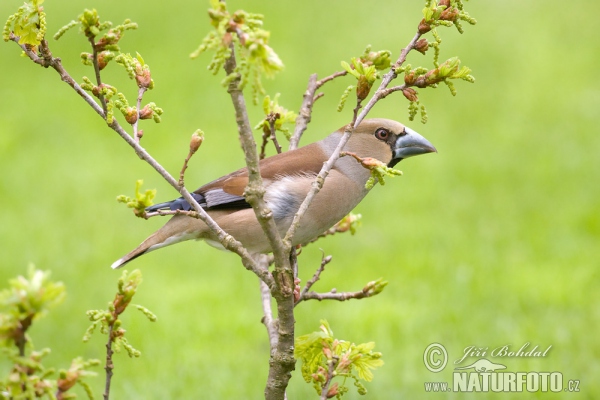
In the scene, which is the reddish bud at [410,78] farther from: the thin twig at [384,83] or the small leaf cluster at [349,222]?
the small leaf cluster at [349,222]

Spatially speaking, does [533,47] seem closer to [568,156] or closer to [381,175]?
Result: [568,156]

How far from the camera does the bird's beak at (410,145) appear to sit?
399 cm

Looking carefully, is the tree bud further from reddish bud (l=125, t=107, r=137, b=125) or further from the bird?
the bird

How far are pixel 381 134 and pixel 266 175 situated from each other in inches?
25.1

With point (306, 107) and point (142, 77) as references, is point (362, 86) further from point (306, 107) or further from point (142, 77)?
point (306, 107)

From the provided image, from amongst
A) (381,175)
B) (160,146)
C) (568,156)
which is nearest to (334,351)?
(381,175)

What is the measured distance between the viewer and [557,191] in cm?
942

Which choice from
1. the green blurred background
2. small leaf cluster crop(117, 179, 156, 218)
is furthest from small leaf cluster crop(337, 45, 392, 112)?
the green blurred background

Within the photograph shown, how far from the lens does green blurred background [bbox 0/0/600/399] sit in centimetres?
664

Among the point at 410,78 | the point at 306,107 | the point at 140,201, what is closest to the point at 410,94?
the point at 410,78

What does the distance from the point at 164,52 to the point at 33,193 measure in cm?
508

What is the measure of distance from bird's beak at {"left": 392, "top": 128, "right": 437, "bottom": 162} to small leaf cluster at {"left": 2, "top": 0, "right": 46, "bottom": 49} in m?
2.10

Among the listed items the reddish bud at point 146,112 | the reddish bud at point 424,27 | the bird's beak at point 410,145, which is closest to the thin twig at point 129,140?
the reddish bud at point 146,112

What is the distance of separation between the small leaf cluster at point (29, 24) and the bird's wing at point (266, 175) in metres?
1.73
